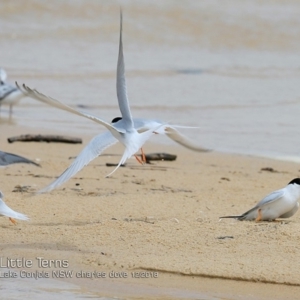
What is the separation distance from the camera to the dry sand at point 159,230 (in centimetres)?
469

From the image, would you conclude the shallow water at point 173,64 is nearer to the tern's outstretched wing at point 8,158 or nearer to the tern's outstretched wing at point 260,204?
the tern's outstretched wing at point 8,158

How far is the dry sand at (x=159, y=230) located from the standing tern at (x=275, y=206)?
11cm

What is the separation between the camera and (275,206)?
5.89 m

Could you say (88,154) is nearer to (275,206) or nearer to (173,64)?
(275,206)

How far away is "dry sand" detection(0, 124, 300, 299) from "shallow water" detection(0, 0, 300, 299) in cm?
72

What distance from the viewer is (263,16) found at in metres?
24.0

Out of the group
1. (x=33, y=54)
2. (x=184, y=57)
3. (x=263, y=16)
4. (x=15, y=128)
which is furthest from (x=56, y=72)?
(x=263, y=16)

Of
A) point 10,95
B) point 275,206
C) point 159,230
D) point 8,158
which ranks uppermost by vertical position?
point 8,158

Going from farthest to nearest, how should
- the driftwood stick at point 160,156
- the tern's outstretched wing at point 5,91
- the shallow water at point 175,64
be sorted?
the tern's outstretched wing at point 5,91 < the shallow water at point 175,64 < the driftwood stick at point 160,156

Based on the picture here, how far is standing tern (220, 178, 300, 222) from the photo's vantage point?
230 inches

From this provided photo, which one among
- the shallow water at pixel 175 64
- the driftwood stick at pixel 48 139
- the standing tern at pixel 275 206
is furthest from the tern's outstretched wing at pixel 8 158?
the shallow water at pixel 175 64

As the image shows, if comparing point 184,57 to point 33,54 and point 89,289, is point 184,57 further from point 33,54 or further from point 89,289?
point 89,289

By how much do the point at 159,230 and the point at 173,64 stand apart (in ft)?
39.1

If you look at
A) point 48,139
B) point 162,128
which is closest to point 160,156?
point 48,139
